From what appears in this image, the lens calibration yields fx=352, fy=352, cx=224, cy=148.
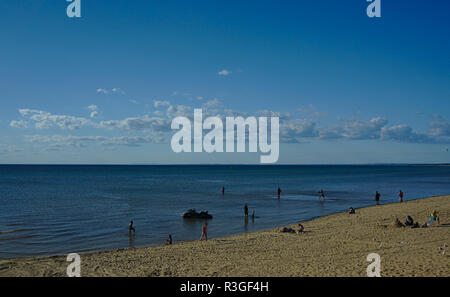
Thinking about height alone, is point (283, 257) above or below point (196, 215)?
above

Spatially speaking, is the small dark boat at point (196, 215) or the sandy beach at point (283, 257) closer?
the sandy beach at point (283, 257)

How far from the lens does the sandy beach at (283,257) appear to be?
43.4 ft

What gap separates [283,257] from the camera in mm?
15734

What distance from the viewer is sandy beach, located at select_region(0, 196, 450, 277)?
43.4 feet

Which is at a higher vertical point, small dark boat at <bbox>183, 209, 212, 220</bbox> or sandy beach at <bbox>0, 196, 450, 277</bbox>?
sandy beach at <bbox>0, 196, 450, 277</bbox>

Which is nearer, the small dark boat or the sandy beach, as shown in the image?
the sandy beach

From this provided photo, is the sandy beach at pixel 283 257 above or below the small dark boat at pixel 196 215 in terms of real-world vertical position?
above

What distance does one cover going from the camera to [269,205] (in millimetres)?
40656
